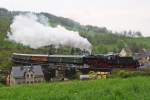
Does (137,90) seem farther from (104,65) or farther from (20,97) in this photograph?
(104,65)

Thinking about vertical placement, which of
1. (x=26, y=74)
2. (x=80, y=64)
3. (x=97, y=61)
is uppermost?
(x=97, y=61)

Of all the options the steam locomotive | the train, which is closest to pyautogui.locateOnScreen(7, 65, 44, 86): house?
the train

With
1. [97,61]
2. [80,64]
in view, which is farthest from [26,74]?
[97,61]

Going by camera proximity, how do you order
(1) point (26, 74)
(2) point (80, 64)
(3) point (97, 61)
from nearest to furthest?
(3) point (97, 61), (2) point (80, 64), (1) point (26, 74)

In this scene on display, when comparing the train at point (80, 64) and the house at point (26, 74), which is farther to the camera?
the house at point (26, 74)

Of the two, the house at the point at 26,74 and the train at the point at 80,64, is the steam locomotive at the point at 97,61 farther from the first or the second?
the house at the point at 26,74

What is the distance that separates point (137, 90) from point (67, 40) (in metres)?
38.8

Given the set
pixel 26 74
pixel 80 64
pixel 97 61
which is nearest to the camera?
pixel 97 61

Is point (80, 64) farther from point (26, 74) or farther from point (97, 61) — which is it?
point (26, 74)

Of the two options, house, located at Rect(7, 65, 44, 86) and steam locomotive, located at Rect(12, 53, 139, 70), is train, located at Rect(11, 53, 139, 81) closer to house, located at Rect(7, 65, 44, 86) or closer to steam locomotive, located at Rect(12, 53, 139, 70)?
steam locomotive, located at Rect(12, 53, 139, 70)

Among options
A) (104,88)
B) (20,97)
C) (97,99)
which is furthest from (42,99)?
(104,88)

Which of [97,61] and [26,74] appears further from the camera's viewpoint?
[26,74]

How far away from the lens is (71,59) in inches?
1614

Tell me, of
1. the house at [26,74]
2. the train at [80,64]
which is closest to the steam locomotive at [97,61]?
the train at [80,64]
